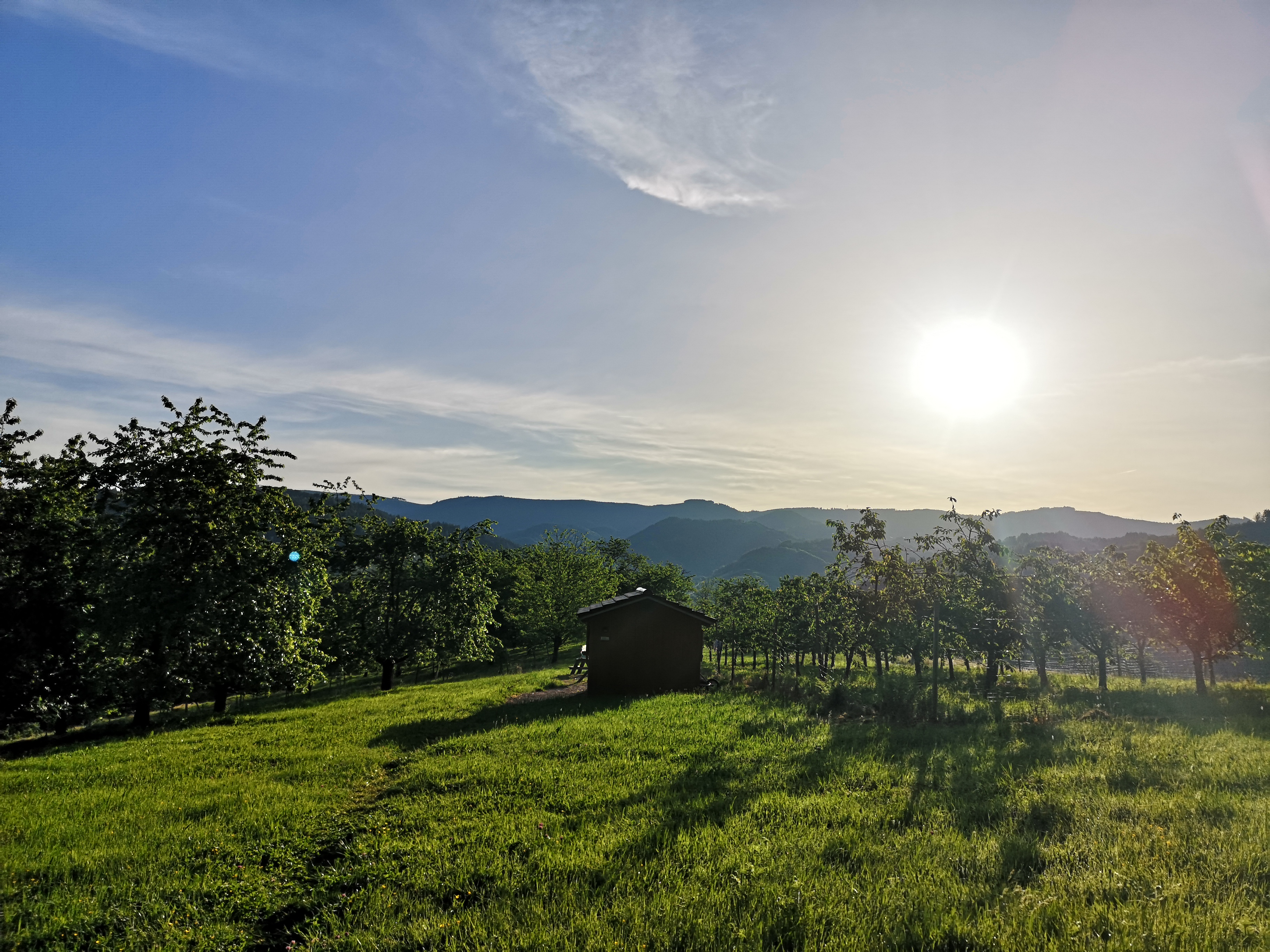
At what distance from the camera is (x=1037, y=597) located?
35750mm

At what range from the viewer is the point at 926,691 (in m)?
28.1

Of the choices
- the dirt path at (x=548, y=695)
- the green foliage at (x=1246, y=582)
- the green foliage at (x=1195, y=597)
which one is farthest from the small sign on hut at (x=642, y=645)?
the green foliage at (x=1246, y=582)

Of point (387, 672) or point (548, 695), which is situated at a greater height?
point (548, 695)

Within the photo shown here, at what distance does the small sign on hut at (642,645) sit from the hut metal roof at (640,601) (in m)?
0.04

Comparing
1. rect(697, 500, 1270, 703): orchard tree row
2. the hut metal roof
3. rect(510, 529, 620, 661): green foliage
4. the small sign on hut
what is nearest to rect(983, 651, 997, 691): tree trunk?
rect(697, 500, 1270, 703): orchard tree row

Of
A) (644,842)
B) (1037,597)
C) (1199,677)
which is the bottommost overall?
(1199,677)

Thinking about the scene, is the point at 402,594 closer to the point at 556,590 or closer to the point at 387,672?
the point at 387,672

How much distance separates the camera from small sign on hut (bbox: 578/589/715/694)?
27719 millimetres

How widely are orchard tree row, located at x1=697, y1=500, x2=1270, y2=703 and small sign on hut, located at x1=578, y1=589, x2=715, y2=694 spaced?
5.25 metres

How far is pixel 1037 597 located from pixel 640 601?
26.1 m

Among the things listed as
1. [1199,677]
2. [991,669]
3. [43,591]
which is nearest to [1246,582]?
[1199,677]

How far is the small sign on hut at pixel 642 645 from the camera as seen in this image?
27.7m

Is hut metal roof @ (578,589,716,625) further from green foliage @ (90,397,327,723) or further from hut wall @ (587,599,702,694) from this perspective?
green foliage @ (90,397,327,723)

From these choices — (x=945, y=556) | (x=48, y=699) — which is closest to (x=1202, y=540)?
(x=945, y=556)
